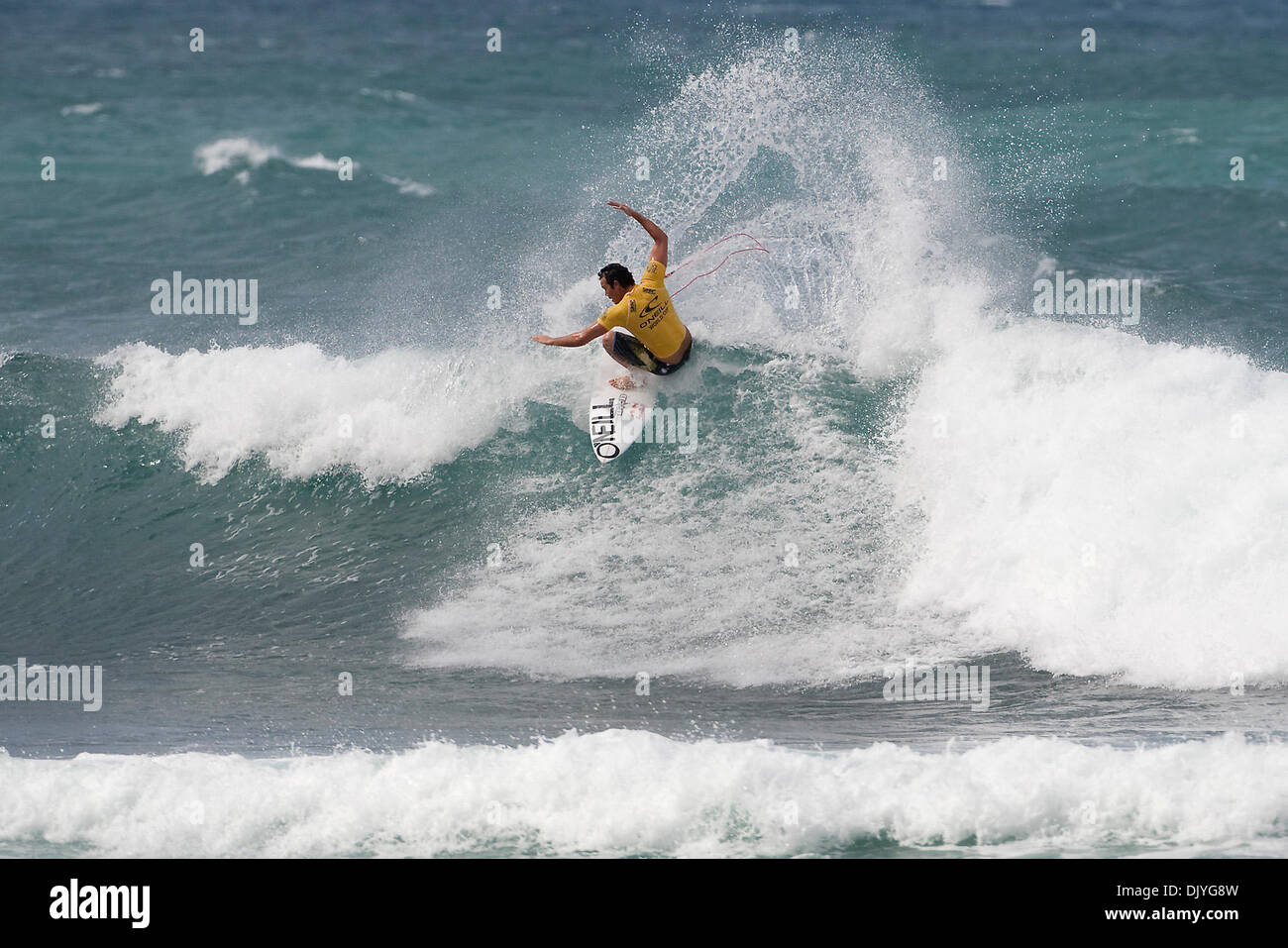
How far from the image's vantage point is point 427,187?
21.0m

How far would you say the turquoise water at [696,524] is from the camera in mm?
8297

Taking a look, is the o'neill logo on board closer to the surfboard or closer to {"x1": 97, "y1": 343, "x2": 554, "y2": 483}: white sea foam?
the surfboard

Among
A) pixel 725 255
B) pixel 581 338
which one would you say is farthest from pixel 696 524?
pixel 725 255

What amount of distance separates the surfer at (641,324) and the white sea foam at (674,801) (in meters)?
3.47

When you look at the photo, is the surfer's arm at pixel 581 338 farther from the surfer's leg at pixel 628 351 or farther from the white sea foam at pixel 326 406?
the white sea foam at pixel 326 406

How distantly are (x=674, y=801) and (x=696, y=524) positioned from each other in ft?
12.6

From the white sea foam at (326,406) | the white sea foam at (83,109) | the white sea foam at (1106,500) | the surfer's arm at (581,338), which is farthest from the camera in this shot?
the white sea foam at (83,109)

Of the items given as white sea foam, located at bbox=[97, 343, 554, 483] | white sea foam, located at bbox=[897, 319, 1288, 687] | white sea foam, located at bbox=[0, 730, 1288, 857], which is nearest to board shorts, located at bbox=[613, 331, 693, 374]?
white sea foam, located at bbox=[97, 343, 554, 483]

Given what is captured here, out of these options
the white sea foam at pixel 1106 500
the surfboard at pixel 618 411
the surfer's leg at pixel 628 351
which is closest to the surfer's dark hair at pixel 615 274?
the surfer's leg at pixel 628 351

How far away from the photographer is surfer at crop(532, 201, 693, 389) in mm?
10664

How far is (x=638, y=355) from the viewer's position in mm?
11641

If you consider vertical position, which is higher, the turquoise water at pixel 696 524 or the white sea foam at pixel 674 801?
the turquoise water at pixel 696 524

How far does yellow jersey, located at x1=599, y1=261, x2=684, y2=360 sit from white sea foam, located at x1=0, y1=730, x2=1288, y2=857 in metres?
3.52

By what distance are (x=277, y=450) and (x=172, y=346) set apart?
324 cm
